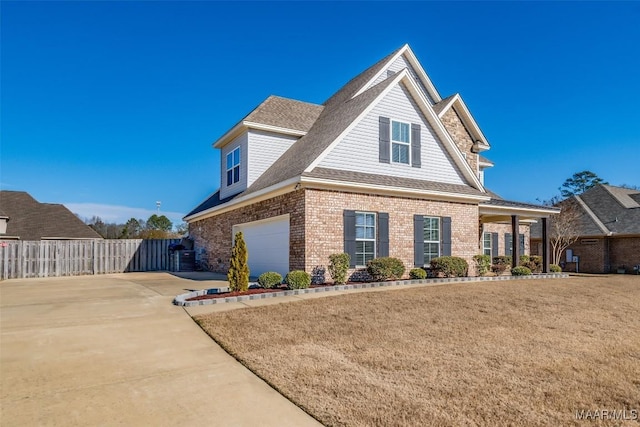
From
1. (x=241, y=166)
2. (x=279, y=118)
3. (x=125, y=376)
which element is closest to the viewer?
(x=125, y=376)

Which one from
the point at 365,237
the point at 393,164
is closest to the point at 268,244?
the point at 365,237

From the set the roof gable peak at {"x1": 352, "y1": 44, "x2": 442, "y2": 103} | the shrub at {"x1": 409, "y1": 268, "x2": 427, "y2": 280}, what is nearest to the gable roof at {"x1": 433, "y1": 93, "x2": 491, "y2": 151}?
the roof gable peak at {"x1": 352, "y1": 44, "x2": 442, "y2": 103}

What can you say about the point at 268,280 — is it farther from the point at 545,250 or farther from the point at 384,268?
the point at 545,250

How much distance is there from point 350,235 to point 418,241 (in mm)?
2857

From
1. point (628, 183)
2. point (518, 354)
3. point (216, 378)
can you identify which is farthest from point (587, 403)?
point (628, 183)

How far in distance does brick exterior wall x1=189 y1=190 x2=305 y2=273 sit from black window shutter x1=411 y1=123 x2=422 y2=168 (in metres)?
4.88

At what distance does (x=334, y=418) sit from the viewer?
337cm

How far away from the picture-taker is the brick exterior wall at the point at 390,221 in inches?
456

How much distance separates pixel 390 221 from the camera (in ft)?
42.8

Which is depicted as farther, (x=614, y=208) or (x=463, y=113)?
(x=614, y=208)

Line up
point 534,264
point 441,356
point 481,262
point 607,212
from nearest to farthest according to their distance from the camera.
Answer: point 441,356 → point 481,262 → point 534,264 → point 607,212

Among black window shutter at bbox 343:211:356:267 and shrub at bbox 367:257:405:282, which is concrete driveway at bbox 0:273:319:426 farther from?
shrub at bbox 367:257:405:282

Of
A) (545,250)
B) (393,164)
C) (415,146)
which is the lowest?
(545,250)

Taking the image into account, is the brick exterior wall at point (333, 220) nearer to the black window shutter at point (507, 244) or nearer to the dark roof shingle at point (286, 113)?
the dark roof shingle at point (286, 113)
